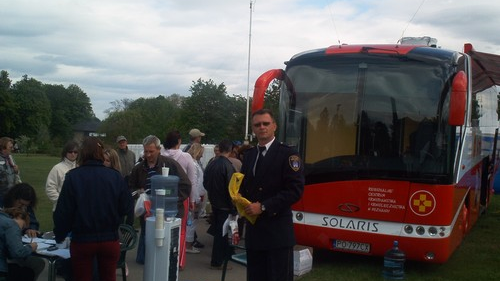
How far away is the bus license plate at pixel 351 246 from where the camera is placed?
854 centimetres

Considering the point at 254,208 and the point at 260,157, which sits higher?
the point at 260,157

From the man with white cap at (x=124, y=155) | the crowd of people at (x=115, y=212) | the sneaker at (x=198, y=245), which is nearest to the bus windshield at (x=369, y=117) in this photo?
the sneaker at (x=198, y=245)

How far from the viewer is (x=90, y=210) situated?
5.03 meters

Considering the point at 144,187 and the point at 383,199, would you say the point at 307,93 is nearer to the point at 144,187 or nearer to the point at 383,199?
the point at 383,199

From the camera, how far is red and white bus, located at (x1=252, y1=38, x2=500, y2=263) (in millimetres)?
8180

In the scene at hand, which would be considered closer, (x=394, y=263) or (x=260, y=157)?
(x=260, y=157)

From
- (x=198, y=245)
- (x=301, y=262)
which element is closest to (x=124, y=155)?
(x=198, y=245)

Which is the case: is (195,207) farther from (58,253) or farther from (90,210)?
(90,210)

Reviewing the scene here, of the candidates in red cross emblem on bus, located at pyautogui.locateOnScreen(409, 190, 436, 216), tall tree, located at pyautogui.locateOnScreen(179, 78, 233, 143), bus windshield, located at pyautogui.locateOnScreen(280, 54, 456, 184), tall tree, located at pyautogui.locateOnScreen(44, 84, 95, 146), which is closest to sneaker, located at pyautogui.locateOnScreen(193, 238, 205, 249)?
bus windshield, located at pyautogui.locateOnScreen(280, 54, 456, 184)

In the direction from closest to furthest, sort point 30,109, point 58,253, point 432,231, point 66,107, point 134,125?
point 58,253
point 432,231
point 134,125
point 30,109
point 66,107

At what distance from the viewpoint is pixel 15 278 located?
19.0ft

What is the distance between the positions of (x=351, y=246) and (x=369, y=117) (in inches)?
73.5

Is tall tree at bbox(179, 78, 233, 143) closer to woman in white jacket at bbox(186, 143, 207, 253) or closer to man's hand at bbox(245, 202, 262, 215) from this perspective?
woman in white jacket at bbox(186, 143, 207, 253)

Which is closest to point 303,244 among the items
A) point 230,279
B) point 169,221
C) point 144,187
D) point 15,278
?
point 230,279
